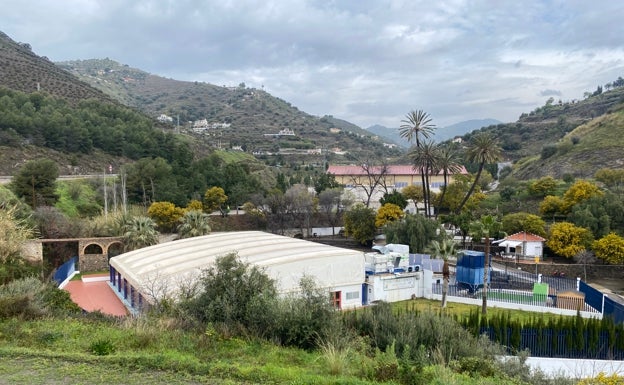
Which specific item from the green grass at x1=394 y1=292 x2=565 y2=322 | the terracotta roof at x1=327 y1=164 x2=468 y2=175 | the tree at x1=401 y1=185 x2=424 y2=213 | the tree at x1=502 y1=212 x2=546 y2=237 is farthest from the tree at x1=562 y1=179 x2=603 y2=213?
the terracotta roof at x1=327 y1=164 x2=468 y2=175

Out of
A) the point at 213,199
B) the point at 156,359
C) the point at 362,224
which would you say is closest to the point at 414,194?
the point at 362,224

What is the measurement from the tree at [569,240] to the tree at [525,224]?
243cm

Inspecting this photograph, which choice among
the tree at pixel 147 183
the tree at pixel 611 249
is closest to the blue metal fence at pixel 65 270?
the tree at pixel 147 183

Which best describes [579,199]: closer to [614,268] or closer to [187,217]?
[614,268]

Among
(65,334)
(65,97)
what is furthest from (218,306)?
(65,97)

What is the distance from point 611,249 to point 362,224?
19.1 meters

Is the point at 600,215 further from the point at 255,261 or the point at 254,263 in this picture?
the point at 254,263

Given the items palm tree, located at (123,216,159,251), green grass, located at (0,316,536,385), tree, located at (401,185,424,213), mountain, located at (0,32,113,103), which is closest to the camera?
green grass, located at (0,316,536,385)

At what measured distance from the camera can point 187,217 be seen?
33781 millimetres

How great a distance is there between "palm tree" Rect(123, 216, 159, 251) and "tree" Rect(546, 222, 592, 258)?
1152 inches

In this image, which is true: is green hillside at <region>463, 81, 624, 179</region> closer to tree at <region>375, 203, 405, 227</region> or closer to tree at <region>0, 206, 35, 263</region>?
tree at <region>375, 203, 405, 227</region>

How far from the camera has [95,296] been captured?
2523 cm

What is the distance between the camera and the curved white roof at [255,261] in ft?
67.1

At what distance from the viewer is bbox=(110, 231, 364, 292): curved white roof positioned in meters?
20.5
